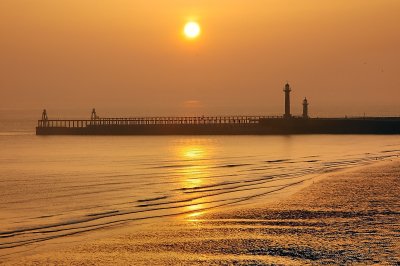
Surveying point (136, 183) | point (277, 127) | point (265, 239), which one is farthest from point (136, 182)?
point (277, 127)

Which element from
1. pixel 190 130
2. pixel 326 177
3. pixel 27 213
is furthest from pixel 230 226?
pixel 190 130

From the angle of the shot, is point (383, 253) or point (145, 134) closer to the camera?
point (383, 253)

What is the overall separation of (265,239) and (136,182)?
14.6m

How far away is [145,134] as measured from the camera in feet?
286

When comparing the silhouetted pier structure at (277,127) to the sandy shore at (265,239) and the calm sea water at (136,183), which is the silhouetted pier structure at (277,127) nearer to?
the calm sea water at (136,183)

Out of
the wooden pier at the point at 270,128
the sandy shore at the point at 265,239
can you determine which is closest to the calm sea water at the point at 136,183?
the sandy shore at the point at 265,239

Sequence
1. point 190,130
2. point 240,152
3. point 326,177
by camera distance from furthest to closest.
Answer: point 190,130 < point 240,152 < point 326,177

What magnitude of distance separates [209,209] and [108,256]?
683 centimetres

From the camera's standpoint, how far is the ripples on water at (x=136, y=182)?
806 inches

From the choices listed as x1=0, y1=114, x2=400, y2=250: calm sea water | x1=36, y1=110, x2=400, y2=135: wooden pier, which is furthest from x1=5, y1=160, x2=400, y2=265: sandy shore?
x1=36, y1=110, x2=400, y2=135: wooden pier

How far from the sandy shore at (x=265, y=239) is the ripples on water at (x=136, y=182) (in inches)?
63.8

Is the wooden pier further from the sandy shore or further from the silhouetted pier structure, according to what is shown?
the sandy shore

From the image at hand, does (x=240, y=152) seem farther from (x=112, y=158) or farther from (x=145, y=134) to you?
(x=145, y=134)

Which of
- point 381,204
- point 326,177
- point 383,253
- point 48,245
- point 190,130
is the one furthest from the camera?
point 190,130
